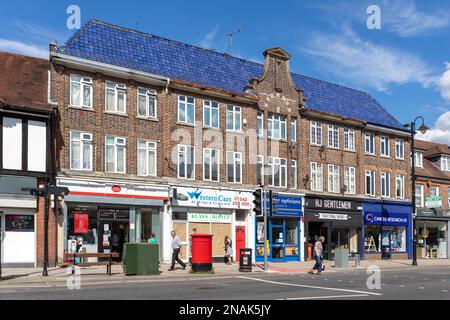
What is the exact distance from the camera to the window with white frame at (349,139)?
4088 centimetres

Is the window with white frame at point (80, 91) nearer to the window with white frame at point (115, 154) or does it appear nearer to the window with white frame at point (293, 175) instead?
the window with white frame at point (115, 154)

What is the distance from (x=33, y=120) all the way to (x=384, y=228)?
26.8 metres

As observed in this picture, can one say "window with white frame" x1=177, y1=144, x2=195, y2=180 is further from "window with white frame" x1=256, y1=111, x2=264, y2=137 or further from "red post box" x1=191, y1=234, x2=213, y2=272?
"red post box" x1=191, y1=234, x2=213, y2=272

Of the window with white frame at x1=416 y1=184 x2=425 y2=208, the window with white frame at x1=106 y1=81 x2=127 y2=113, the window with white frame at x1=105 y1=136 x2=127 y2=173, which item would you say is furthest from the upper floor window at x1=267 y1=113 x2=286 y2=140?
the window with white frame at x1=416 y1=184 x2=425 y2=208

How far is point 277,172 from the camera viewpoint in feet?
119

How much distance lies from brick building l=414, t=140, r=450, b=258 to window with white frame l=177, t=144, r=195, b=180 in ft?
70.9

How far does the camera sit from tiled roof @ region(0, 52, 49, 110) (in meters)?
26.4

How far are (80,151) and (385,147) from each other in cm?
2445

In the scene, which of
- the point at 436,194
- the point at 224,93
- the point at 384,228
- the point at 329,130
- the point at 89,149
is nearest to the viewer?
the point at 89,149

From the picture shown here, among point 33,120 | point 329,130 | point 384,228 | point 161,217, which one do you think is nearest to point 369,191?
point 384,228

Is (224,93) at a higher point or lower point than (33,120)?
higher

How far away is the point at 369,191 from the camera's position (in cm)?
4216

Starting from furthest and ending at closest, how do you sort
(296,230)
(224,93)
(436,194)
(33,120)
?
(436,194) → (296,230) → (224,93) → (33,120)
